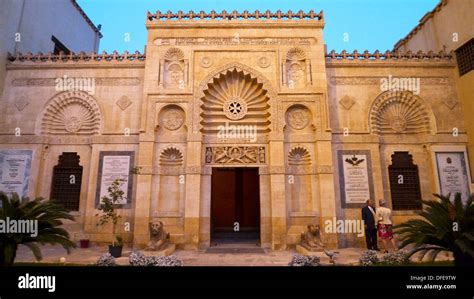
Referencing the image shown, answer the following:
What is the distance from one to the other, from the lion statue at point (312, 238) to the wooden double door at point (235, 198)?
6.66 metres

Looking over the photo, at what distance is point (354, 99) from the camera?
14.6 m

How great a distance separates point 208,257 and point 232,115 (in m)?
6.79

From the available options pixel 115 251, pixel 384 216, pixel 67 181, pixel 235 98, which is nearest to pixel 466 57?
Result: pixel 384 216

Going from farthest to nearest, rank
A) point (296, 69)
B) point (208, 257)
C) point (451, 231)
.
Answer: point (296, 69)
point (208, 257)
point (451, 231)

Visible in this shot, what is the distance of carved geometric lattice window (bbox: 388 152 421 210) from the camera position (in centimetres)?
1377

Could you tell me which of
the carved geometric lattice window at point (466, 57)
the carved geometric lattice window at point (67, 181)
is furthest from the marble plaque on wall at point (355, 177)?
the carved geometric lattice window at point (67, 181)

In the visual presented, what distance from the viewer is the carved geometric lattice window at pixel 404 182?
13766mm

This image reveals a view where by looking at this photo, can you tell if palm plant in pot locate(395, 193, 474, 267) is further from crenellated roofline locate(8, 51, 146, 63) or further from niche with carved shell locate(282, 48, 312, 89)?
crenellated roofline locate(8, 51, 146, 63)

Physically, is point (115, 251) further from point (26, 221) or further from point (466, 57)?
point (466, 57)

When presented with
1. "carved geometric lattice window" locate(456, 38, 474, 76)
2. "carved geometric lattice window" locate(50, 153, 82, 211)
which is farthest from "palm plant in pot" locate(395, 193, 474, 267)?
"carved geometric lattice window" locate(50, 153, 82, 211)

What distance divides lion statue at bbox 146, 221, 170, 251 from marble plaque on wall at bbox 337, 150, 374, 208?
8.19 metres

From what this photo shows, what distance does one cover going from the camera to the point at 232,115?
14.2 meters

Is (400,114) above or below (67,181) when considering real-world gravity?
above

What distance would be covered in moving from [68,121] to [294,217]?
39.5 ft
